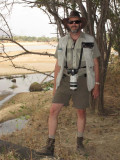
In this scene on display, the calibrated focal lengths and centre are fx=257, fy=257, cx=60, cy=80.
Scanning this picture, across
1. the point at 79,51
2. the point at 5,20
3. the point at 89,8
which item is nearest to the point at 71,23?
the point at 79,51

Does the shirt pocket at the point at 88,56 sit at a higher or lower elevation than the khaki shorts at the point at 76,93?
higher

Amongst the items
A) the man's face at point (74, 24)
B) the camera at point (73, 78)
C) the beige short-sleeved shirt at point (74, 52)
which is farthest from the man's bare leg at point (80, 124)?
the man's face at point (74, 24)

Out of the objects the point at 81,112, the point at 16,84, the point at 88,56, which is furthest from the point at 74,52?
the point at 16,84

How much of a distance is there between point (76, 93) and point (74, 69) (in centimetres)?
39

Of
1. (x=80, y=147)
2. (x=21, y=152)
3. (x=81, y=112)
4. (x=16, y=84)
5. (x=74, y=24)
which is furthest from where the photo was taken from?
(x=16, y=84)

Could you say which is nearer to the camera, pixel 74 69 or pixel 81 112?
pixel 74 69

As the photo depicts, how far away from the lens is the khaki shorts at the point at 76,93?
392cm

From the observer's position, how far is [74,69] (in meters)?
3.80

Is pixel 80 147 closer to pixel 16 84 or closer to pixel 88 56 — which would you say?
pixel 88 56

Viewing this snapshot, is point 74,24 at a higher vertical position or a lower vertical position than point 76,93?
higher

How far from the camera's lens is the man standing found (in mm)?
3770

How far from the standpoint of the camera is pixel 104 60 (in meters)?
6.44

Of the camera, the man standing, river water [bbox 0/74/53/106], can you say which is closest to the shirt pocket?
the man standing

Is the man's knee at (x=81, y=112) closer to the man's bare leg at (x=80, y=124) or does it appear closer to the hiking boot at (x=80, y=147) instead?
the man's bare leg at (x=80, y=124)
